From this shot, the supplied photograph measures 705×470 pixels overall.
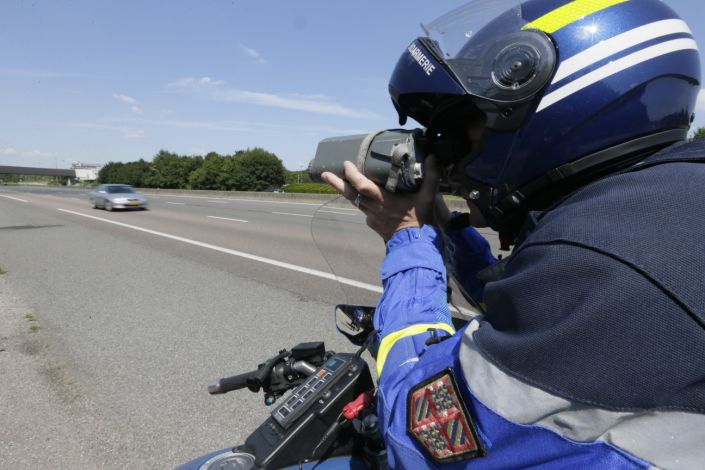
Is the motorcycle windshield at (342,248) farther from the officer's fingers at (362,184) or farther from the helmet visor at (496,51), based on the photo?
the helmet visor at (496,51)

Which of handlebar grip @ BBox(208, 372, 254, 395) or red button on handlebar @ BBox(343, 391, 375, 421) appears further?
handlebar grip @ BBox(208, 372, 254, 395)

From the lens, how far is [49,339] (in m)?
4.43

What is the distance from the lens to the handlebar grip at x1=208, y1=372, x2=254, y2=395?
4.68 ft

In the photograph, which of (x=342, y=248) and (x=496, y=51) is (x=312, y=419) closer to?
(x=342, y=248)

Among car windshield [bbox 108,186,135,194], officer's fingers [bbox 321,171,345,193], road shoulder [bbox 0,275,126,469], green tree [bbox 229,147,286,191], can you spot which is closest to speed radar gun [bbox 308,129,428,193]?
officer's fingers [bbox 321,171,345,193]

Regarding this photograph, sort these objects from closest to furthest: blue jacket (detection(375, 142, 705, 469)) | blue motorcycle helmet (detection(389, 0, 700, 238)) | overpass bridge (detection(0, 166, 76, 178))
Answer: blue jacket (detection(375, 142, 705, 469)) < blue motorcycle helmet (detection(389, 0, 700, 238)) < overpass bridge (detection(0, 166, 76, 178))

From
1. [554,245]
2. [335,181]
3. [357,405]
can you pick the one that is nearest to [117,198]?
[335,181]

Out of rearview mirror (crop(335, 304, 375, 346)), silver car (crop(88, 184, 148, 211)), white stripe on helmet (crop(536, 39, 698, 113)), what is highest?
white stripe on helmet (crop(536, 39, 698, 113))

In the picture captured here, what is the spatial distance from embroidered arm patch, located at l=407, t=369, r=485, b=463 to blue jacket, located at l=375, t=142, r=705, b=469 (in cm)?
2

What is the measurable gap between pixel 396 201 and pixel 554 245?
0.62 m

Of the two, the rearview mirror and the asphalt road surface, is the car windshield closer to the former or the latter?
the asphalt road surface

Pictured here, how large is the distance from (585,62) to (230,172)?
5371 cm

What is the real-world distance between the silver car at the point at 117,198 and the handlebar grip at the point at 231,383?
21.4m

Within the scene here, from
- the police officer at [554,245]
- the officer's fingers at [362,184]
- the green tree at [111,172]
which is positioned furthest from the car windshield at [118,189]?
the green tree at [111,172]
